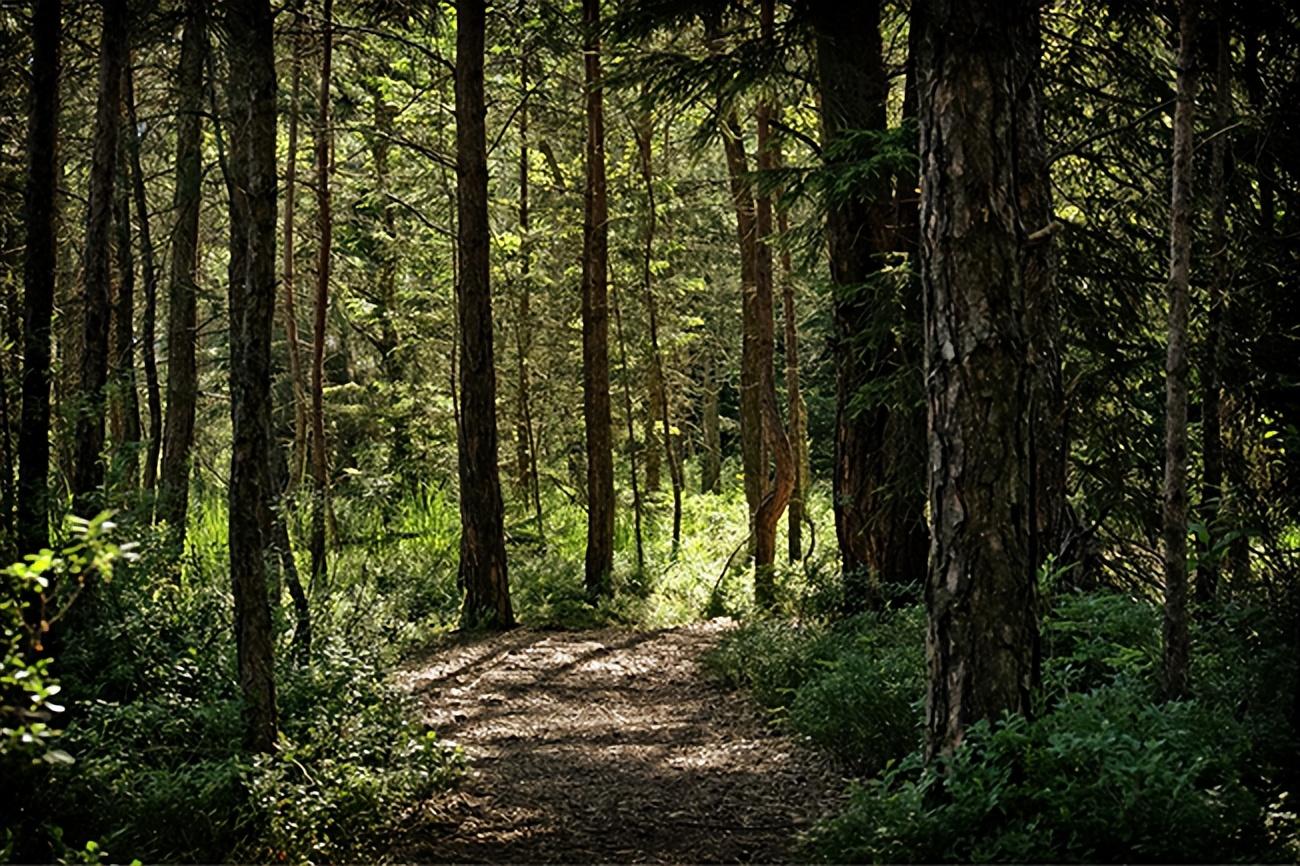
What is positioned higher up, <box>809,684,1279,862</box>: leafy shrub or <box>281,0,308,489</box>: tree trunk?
<box>281,0,308,489</box>: tree trunk

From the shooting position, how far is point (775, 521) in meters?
15.0

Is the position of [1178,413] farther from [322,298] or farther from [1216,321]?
[322,298]

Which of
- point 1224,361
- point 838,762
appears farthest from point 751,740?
point 1224,361

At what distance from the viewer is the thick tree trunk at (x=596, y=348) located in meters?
14.7

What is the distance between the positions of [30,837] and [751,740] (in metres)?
4.61

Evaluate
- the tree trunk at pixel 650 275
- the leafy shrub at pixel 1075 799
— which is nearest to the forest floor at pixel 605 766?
the leafy shrub at pixel 1075 799

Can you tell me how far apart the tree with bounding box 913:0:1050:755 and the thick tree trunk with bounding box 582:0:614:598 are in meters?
9.72

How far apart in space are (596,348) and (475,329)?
2.77m

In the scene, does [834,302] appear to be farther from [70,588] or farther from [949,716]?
[70,588]

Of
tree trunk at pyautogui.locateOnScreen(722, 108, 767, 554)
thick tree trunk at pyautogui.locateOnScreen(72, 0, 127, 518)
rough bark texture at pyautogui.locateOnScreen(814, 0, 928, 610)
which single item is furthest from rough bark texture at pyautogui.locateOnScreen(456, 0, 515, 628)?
tree trunk at pyautogui.locateOnScreen(722, 108, 767, 554)

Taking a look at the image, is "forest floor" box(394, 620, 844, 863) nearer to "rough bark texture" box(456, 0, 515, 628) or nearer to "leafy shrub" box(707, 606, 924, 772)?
"leafy shrub" box(707, 606, 924, 772)

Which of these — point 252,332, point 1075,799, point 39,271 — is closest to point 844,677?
point 1075,799

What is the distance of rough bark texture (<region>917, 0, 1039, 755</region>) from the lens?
5133mm

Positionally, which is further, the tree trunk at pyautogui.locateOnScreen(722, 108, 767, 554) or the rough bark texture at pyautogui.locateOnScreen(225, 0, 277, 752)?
the tree trunk at pyautogui.locateOnScreen(722, 108, 767, 554)
